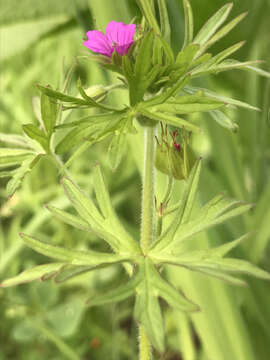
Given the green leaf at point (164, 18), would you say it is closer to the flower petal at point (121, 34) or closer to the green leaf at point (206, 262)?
the flower petal at point (121, 34)

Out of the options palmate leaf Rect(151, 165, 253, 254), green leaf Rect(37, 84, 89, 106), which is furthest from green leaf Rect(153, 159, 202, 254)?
green leaf Rect(37, 84, 89, 106)

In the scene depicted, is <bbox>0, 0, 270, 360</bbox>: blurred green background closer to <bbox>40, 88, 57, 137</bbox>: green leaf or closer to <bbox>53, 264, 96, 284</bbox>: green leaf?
<bbox>40, 88, 57, 137</bbox>: green leaf

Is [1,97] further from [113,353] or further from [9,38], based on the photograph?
[113,353]

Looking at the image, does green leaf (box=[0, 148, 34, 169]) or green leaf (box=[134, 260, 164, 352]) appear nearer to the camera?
green leaf (box=[134, 260, 164, 352])

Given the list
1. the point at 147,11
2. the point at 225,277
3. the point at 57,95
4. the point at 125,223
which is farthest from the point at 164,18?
the point at 125,223

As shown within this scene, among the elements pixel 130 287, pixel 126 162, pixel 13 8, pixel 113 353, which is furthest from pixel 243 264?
pixel 13 8

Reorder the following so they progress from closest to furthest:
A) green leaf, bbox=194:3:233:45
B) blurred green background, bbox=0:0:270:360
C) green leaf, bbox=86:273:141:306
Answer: green leaf, bbox=86:273:141:306 < green leaf, bbox=194:3:233:45 < blurred green background, bbox=0:0:270:360

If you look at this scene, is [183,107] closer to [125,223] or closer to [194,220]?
[194,220]

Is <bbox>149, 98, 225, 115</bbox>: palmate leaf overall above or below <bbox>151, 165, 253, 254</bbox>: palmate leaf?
above
